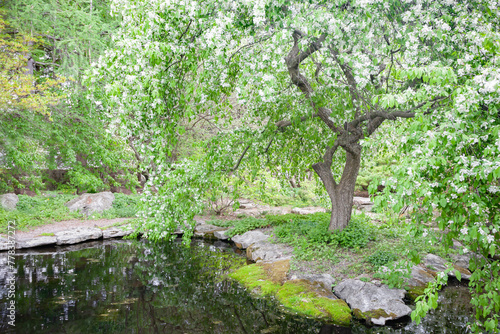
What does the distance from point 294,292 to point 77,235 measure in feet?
29.1

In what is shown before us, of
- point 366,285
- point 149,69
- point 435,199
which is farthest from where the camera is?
point 366,285

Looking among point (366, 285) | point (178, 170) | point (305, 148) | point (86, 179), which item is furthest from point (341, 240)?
point (86, 179)

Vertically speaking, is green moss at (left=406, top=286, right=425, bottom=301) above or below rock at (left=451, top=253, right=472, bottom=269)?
below

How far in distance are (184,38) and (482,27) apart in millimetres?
4281

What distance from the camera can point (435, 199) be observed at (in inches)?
131

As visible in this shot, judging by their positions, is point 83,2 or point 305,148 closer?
point 305,148

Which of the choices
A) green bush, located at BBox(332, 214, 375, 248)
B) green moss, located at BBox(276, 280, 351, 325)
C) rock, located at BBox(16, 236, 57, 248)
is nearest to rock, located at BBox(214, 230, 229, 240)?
green bush, located at BBox(332, 214, 375, 248)

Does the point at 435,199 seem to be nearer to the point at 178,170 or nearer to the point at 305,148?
the point at 178,170

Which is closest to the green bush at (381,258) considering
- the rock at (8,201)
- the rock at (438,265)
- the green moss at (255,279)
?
the rock at (438,265)

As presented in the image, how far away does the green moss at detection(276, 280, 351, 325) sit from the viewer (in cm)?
635

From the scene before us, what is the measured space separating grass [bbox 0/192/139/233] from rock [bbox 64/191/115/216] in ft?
1.02

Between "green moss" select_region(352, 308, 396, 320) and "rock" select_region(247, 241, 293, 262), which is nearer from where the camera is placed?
"green moss" select_region(352, 308, 396, 320)

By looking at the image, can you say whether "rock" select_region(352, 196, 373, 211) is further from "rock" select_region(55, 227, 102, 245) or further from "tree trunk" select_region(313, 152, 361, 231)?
"rock" select_region(55, 227, 102, 245)

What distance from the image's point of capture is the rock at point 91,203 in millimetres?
15055
